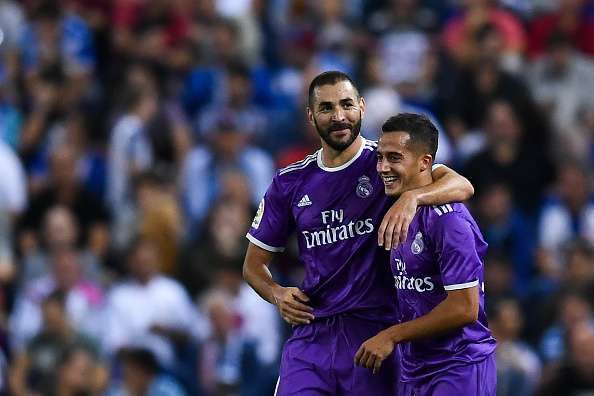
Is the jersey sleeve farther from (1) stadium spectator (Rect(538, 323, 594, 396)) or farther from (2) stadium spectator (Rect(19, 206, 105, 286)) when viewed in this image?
(2) stadium spectator (Rect(19, 206, 105, 286))

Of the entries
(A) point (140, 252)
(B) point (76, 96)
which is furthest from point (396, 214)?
(B) point (76, 96)

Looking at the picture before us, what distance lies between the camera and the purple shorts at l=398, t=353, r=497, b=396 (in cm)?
Result: 740

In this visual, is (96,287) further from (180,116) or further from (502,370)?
(502,370)

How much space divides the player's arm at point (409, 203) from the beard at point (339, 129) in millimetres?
503

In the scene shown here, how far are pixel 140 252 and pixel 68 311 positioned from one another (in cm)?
76

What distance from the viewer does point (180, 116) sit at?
576 inches

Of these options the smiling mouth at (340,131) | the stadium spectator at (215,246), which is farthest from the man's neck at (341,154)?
the stadium spectator at (215,246)

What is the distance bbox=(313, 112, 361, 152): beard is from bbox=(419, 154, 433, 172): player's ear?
0.45 metres

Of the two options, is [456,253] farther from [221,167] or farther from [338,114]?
[221,167]

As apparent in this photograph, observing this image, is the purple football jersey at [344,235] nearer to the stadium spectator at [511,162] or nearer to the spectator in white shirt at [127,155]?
the stadium spectator at [511,162]

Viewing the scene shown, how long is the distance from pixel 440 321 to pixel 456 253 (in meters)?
0.33

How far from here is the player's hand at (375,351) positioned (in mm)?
7389

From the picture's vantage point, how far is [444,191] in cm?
745

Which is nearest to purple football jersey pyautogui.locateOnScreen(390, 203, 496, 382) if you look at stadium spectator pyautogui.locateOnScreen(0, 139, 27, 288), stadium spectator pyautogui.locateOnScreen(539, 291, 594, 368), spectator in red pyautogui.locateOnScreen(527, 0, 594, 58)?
stadium spectator pyautogui.locateOnScreen(539, 291, 594, 368)
